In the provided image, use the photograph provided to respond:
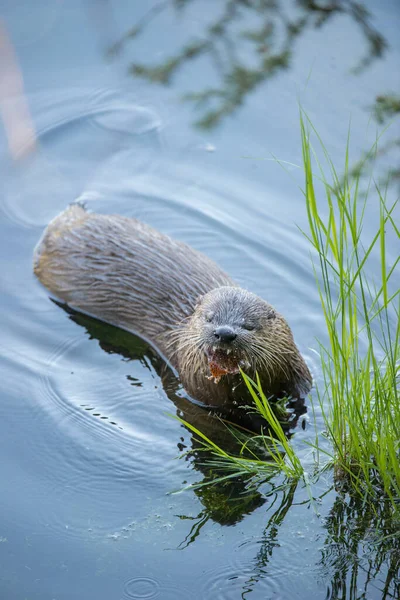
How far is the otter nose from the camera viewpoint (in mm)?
4246

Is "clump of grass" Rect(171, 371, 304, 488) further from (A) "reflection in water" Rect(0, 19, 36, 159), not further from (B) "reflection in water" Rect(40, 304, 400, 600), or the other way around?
(A) "reflection in water" Rect(0, 19, 36, 159)

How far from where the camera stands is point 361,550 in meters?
3.68

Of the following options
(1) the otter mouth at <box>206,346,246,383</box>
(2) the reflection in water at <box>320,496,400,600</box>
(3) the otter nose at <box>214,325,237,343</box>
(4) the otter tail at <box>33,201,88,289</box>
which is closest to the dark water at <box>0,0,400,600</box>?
(2) the reflection in water at <box>320,496,400,600</box>

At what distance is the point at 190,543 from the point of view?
12.5ft

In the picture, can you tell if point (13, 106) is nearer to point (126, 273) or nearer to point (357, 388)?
point (126, 273)

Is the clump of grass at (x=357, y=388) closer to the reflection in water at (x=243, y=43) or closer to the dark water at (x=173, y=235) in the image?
the dark water at (x=173, y=235)

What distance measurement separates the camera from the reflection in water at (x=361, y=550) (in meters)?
3.52

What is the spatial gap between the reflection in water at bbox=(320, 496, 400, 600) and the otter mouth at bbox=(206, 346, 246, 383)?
2.80 feet

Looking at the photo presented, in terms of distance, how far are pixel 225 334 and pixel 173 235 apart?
223 cm

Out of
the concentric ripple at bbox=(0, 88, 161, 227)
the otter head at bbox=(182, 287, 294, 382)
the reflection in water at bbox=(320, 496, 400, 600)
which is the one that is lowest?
the reflection in water at bbox=(320, 496, 400, 600)

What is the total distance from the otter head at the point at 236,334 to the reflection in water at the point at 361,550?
0.87 meters

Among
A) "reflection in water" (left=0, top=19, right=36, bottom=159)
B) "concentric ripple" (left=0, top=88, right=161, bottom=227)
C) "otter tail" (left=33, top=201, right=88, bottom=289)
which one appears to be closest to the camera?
"otter tail" (left=33, top=201, right=88, bottom=289)

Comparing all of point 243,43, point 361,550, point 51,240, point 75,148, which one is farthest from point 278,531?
point 243,43

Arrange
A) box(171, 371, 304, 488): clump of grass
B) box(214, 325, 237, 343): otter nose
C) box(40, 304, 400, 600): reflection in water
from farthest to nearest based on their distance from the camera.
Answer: box(214, 325, 237, 343): otter nose → box(171, 371, 304, 488): clump of grass → box(40, 304, 400, 600): reflection in water
